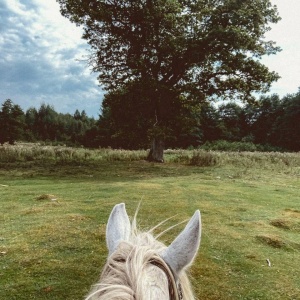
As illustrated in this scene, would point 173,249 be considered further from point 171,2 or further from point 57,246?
point 171,2

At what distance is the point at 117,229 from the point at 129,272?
57 cm

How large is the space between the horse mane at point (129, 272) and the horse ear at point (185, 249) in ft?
0.15

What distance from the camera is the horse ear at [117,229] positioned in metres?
1.77

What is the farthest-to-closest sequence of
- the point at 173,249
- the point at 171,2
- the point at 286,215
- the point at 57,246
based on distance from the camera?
the point at 171,2 < the point at 286,215 < the point at 57,246 < the point at 173,249

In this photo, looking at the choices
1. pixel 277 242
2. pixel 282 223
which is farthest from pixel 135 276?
pixel 282 223

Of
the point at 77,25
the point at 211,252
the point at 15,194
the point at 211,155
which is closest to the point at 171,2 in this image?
the point at 77,25

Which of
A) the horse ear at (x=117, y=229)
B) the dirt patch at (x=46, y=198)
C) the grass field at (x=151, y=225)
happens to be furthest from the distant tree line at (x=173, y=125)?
the horse ear at (x=117, y=229)

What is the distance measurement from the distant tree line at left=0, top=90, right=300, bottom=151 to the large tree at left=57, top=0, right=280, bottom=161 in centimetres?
97

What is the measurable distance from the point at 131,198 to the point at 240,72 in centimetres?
1283

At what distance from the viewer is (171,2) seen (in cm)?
1667

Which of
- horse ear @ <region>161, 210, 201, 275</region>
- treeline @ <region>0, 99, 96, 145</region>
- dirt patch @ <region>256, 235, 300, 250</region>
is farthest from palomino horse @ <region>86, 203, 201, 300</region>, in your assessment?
treeline @ <region>0, 99, 96, 145</region>

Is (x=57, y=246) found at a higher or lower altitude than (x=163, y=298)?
lower

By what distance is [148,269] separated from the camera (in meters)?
1.39

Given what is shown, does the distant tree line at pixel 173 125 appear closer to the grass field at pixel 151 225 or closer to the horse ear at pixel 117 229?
the grass field at pixel 151 225
